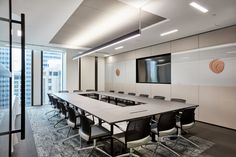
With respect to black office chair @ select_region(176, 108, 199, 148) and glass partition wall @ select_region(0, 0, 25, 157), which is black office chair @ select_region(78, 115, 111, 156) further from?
black office chair @ select_region(176, 108, 199, 148)

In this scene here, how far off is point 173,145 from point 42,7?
3899mm

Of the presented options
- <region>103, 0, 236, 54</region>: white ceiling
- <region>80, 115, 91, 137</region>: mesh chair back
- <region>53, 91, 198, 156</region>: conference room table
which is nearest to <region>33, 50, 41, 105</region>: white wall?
<region>53, 91, 198, 156</region>: conference room table

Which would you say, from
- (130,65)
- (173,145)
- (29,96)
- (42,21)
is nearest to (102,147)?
(173,145)

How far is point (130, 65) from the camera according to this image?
7914mm

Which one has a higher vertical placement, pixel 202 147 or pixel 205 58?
pixel 205 58

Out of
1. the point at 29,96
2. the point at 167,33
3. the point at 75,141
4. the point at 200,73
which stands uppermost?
the point at 167,33

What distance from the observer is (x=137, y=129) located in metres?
2.37

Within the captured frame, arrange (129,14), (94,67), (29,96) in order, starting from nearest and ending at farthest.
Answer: (129,14), (29,96), (94,67)

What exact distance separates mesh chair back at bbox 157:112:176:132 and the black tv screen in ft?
10.7

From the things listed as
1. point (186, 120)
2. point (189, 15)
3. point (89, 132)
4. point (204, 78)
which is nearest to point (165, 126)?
point (186, 120)

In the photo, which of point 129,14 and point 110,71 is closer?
point 129,14

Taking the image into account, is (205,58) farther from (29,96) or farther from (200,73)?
(29,96)

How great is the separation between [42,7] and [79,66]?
597 cm

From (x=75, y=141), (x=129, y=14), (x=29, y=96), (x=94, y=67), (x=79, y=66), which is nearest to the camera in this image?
(x=75, y=141)
